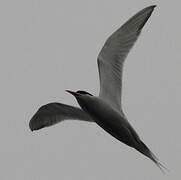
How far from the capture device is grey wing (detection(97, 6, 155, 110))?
6.75 m

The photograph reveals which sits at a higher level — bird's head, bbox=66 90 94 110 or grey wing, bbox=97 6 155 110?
grey wing, bbox=97 6 155 110

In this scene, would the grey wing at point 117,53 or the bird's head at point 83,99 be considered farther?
the grey wing at point 117,53

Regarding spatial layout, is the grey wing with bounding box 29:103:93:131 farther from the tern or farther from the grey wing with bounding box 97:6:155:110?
the grey wing with bounding box 97:6:155:110

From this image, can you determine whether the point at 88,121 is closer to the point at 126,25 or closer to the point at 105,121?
the point at 105,121

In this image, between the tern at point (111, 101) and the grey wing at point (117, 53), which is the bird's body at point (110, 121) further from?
the grey wing at point (117, 53)

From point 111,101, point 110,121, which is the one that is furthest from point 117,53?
point 110,121

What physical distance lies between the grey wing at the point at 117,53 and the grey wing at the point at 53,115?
1.84 ft

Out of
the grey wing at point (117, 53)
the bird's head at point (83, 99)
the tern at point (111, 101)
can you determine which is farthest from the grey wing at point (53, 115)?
the bird's head at point (83, 99)

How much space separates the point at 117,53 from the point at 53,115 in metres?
1.36

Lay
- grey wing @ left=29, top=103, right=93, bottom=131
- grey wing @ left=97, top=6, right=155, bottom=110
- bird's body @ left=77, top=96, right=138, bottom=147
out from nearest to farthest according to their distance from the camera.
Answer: bird's body @ left=77, top=96, right=138, bottom=147 → grey wing @ left=97, top=6, right=155, bottom=110 → grey wing @ left=29, top=103, right=93, bottom=131

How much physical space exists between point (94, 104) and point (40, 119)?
152 cm

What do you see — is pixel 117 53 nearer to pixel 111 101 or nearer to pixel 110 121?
pixel 111 101

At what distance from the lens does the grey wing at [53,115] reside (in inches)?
276

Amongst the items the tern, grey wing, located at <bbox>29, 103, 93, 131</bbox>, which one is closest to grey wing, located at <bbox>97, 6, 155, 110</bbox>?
the tern
